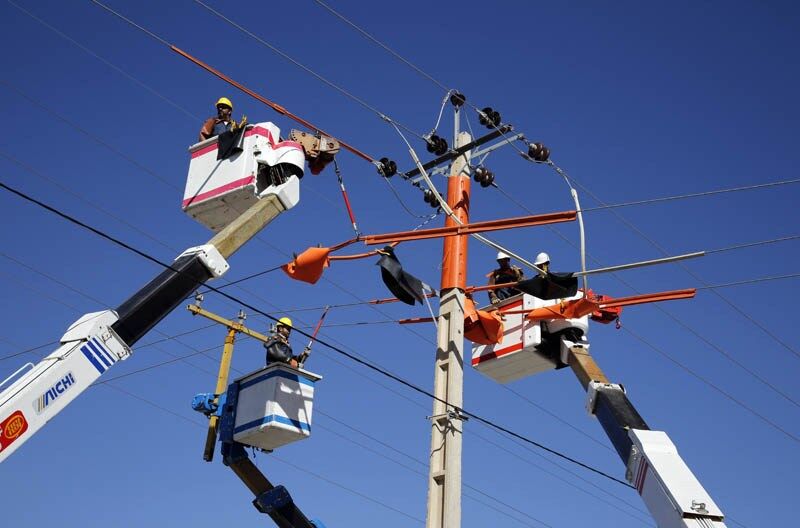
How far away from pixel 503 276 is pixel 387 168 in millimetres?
2522

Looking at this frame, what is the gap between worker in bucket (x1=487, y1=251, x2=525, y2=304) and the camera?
13.0 metres

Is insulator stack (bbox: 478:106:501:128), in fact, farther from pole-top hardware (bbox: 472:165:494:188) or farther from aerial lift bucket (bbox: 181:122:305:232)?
aerial lift bucket (bbox: 181:122:305:232)

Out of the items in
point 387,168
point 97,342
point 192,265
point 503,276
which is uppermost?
point 387,168

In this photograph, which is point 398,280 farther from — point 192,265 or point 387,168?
point 192,265

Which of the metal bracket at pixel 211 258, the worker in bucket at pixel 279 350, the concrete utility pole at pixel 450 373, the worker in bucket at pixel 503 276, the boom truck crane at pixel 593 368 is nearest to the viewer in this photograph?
the metal bracket at pixel 211 258

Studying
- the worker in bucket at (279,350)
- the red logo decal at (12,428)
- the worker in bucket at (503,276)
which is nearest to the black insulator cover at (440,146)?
the worker in bucket at (503,276)

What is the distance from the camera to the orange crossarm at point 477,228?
940cm

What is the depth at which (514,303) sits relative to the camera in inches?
494

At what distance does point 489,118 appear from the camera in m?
12.5

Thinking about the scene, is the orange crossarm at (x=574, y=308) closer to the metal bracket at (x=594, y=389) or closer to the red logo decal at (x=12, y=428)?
the metal bracket at (x=594, y=389)

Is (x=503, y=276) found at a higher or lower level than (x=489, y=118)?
lower

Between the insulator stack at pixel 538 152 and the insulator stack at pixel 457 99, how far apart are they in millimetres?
1241

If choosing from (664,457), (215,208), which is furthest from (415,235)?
(664,457)

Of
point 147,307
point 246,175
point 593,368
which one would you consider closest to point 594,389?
point 593,368
